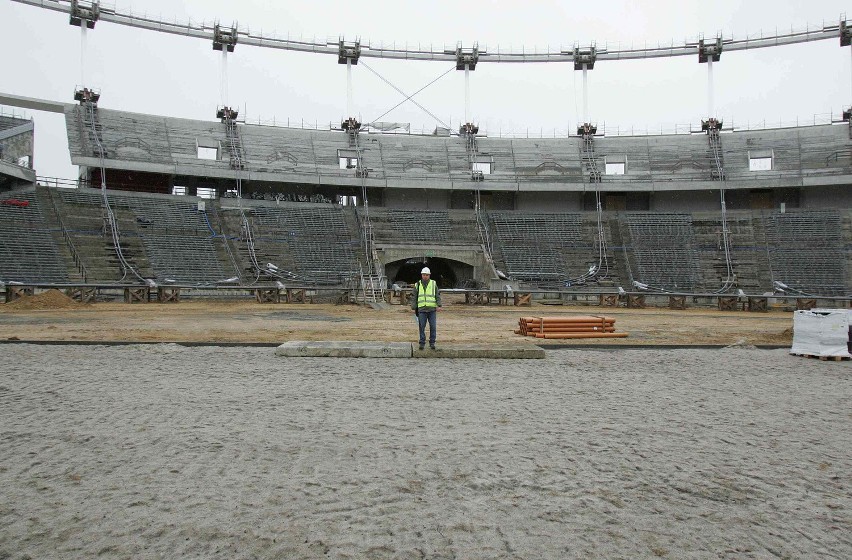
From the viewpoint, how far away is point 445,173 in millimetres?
39906

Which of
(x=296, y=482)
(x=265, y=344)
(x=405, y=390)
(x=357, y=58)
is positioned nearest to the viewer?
(x=296, y=482)

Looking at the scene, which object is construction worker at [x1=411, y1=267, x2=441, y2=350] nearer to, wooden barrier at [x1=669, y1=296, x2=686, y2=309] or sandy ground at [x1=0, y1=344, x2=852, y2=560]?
sandy ground at [x1=0, y1=344, x2=852, y2=560]

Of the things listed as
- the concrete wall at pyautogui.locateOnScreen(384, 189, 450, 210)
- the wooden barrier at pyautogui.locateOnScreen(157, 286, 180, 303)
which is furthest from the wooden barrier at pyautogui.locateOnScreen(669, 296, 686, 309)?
the wooden barrier at pyautogui.locateOnScreen(157, 286, 180, 303)

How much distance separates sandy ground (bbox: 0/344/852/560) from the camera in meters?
3.30

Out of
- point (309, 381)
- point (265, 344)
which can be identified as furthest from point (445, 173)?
point (309, 381)

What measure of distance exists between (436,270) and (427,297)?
28.3 m

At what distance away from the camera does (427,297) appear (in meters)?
11.2

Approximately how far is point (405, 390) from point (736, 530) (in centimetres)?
Result: 477

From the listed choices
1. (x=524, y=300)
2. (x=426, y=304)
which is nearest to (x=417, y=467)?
(x=426, y=304)

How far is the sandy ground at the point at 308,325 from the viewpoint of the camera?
1393cm

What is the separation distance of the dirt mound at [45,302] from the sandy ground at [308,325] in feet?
0.69

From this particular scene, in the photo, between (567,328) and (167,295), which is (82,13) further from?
(567,328)

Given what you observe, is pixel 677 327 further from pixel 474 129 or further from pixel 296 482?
pixel 474 129

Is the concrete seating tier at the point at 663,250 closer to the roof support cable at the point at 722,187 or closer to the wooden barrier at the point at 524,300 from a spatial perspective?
the roof support cable at the point at 722,187
